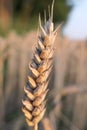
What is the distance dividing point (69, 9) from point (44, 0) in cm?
112

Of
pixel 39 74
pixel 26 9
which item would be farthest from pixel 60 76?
pixel 26 9

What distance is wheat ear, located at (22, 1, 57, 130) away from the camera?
0.89m

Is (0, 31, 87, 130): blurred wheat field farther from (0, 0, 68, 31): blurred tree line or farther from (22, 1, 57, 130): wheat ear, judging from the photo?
(0, 0, 68, 31): blurred tree line

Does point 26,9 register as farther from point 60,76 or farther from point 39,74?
point 39,74

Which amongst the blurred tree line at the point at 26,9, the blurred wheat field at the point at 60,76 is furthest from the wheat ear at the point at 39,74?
the blurred tree line at the point at 26,9

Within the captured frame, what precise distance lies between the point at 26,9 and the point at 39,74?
18.7 meters

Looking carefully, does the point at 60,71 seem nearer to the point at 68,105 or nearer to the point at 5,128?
the point at 68,105

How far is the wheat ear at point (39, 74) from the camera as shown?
89 centimetres

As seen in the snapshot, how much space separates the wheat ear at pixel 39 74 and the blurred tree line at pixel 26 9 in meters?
17.0

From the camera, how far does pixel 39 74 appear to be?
90 centimetres

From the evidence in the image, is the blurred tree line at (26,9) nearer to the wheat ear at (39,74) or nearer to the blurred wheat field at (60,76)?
the blurred wheat field at (60,76)

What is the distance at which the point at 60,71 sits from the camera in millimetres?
4852

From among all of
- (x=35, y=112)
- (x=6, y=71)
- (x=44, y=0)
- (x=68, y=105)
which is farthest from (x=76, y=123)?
(x=44, y=0)

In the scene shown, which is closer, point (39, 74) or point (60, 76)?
point (39, 74)
